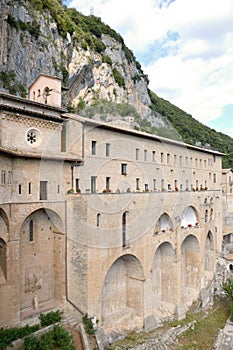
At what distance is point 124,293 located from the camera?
23.9 metres

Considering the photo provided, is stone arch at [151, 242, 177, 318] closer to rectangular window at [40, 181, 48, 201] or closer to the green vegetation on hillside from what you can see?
rectangular window at [40, 181, 48, 201]

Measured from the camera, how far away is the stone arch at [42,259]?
18.7m

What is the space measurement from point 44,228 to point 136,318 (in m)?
10.9

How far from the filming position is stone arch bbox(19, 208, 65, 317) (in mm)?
18734

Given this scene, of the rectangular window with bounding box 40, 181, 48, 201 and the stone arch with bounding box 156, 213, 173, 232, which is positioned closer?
the rectangular window with bounding box 40, 181, 48, 201

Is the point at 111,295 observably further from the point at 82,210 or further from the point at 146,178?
the point at 146,178

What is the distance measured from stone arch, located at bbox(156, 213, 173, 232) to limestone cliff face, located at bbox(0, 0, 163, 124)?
68.3ft

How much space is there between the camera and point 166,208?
85.7ft

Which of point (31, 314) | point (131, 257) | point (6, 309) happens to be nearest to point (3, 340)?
point (6, 309)

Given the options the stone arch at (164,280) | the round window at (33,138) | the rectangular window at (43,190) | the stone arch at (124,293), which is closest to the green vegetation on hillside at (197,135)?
the stone arch at (164,280)

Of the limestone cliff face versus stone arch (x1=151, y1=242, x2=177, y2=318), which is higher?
the limestone cliff face

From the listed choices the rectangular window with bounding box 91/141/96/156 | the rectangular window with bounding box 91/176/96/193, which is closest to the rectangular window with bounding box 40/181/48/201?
the rectangular window with bounding box 91/176/96/193

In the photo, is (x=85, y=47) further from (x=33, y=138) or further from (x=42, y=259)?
(x=42, y=259)

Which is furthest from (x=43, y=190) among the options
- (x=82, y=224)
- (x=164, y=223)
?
(x=164, y=223)
